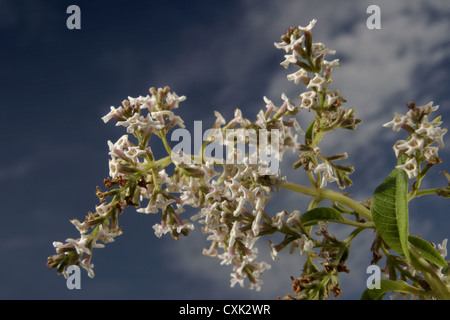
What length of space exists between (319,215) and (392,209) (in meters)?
0.47

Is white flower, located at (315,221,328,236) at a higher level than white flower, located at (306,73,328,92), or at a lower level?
lower

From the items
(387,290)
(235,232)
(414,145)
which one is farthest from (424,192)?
(235,232)

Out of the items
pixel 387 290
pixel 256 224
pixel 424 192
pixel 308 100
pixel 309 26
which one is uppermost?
pixel 309 26

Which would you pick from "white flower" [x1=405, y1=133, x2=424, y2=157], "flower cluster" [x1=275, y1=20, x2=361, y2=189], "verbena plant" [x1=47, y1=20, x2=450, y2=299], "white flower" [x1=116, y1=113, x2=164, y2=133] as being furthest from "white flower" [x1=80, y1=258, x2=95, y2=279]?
"white flower" [x1=405, y1=133, x2=424, y2=157]

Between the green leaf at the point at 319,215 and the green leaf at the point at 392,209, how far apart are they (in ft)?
0.97

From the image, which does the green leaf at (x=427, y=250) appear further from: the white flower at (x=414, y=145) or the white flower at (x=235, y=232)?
the white flower at (x=235, y=232)

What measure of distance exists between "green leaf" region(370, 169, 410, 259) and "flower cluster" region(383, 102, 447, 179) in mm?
101

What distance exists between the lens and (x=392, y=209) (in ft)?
11.0

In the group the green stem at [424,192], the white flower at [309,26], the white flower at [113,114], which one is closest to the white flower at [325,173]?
the green stem at [424,192]

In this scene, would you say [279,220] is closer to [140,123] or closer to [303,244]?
[303,244]

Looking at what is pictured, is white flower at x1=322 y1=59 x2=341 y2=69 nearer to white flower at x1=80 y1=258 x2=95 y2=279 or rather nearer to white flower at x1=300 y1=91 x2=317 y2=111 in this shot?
white flower at x1=300 y1=91 x2=317 y2=111

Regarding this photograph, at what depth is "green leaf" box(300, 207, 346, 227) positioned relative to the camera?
357 centimetres

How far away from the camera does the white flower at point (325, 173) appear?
3.42m

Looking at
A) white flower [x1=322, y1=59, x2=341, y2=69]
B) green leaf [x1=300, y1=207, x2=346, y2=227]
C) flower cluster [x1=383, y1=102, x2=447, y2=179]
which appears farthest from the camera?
green leaf [x1=300, y1=207, x2=346, y2=227]
